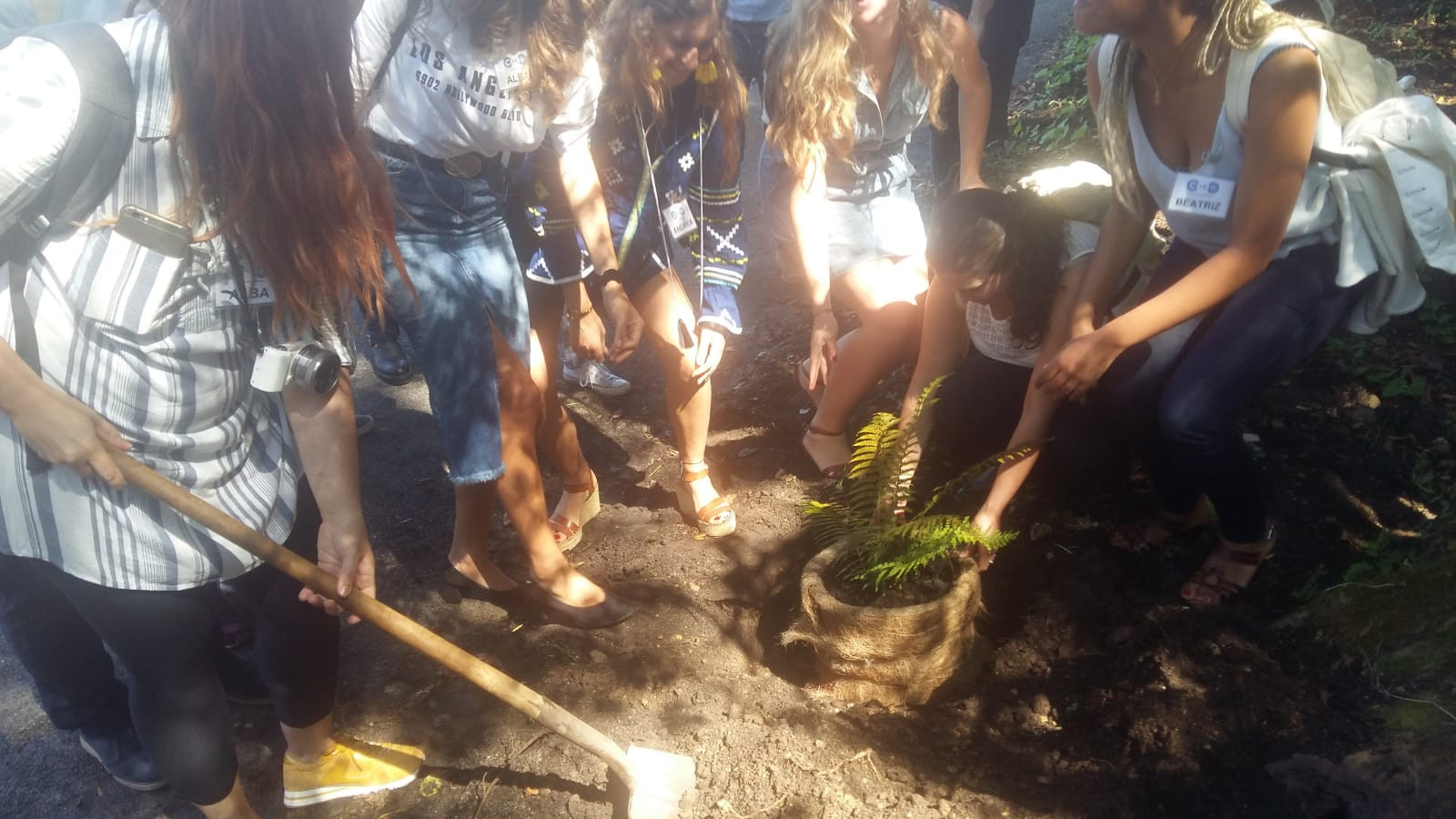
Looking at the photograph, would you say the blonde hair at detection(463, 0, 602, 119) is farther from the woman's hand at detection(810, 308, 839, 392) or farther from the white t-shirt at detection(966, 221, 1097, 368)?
the white t-shirt at detection(966, 221, 1097, 368)

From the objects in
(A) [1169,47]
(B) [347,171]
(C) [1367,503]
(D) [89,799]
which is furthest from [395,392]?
(C) [1367,503]

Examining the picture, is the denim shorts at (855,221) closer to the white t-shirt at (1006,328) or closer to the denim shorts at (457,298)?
the white t-shirt at (1006,328)

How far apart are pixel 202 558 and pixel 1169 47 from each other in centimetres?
259

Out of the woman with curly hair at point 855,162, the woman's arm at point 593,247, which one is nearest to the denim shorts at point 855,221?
the woman with curly hair at point 855,162

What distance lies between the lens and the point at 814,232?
337 centimetres

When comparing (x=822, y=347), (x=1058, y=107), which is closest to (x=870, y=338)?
(x=822, y=347)

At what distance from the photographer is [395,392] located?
4.73 m

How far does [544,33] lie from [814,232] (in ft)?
4.16

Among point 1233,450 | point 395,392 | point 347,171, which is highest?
point 347,171

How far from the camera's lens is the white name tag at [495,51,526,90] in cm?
246

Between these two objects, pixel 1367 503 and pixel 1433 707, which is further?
pixel 1367 503

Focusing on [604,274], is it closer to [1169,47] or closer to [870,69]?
[870,69]

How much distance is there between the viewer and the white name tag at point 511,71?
246 cm

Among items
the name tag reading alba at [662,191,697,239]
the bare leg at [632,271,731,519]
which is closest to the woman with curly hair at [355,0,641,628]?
the name tag reading alba at [662,191,697,239]
